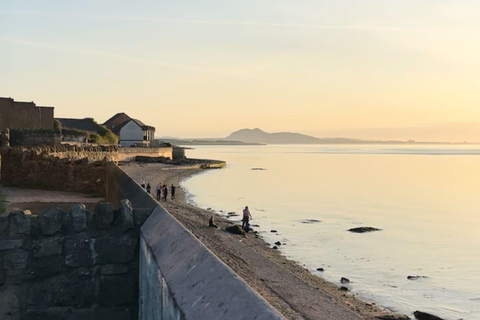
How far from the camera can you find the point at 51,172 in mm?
19625

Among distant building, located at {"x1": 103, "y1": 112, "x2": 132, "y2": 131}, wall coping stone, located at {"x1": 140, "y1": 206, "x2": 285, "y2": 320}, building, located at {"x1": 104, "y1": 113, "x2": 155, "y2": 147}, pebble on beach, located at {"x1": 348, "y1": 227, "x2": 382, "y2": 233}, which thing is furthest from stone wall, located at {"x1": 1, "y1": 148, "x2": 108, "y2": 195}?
distant building, located at {"x1": 103, "y1": 112, "x2": 132, "y2": 131}

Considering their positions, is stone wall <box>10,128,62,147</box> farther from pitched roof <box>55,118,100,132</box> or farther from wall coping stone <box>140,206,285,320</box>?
pitched roof <box>55,118,100,132</box>

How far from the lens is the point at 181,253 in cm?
363

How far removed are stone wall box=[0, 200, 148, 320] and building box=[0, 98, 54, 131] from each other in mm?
44239

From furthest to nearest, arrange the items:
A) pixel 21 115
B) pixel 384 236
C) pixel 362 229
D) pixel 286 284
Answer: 1. pixel 21 115
2. pixel 362 229
3. pixel 384 236
4. pixel 286 284

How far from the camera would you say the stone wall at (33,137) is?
37.2 m

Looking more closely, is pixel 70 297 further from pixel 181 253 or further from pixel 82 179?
pixel 82 179

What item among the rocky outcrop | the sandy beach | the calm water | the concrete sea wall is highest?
the concrete sea wall

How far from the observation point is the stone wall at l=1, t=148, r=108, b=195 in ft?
61.2

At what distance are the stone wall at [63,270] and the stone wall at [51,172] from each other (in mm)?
13336

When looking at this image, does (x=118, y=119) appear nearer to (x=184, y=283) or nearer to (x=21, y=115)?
(x=21, y=115)

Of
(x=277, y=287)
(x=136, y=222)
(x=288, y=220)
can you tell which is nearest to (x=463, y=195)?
(x=288, y=220)

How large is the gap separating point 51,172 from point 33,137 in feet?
68.1

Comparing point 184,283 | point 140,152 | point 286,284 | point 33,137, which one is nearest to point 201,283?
point 184,283
